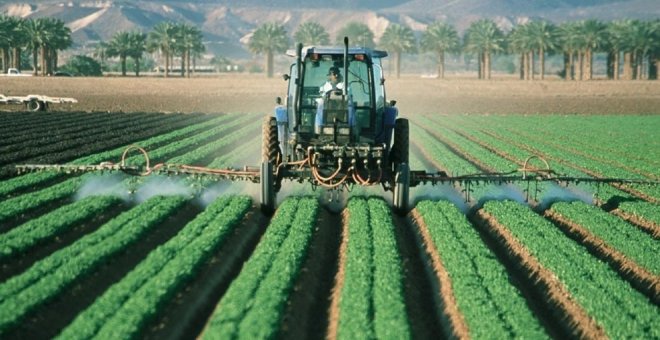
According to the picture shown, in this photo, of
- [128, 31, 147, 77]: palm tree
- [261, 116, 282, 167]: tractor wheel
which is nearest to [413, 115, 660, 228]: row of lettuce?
[261, 116, 282, 167]: tractor wheel

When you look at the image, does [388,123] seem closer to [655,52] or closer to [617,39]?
[617,39]

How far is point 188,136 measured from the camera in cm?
3030

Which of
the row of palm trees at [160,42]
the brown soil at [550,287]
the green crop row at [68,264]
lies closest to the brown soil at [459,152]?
the brown soil at [550,287]

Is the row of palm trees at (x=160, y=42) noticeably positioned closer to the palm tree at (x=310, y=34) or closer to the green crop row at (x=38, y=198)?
the palm tree at (x=310, y=34)

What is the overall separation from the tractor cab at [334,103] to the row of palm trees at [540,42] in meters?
64.4

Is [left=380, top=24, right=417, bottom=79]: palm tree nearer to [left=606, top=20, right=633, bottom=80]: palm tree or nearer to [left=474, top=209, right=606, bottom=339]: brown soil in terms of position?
[left=606, top=20, right=633, bottom=80]: palm tree

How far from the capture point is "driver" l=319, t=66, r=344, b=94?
48.3ft

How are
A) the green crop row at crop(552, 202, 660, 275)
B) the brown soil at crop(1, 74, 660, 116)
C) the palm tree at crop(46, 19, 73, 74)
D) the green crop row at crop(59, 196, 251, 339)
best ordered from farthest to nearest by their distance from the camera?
the palm tree at crop(46, 19, 73, 74) < the brown soil at crop(1, 74, 660, 116) < the green crop row at crop(552, 202, 660, 275) < the green crop row at crop(59, 196, 251, 339)

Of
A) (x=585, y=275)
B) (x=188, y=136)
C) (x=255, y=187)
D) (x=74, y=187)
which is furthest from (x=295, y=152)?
(x=188, y=136)

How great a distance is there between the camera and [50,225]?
12.6 metres

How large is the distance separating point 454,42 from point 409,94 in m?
41.2

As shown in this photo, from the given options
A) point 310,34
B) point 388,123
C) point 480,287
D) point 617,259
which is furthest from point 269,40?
point 480,287

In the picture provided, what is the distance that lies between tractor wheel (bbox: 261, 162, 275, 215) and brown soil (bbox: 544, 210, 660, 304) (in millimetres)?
5271

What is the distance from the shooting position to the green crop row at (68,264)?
8.84 metres
